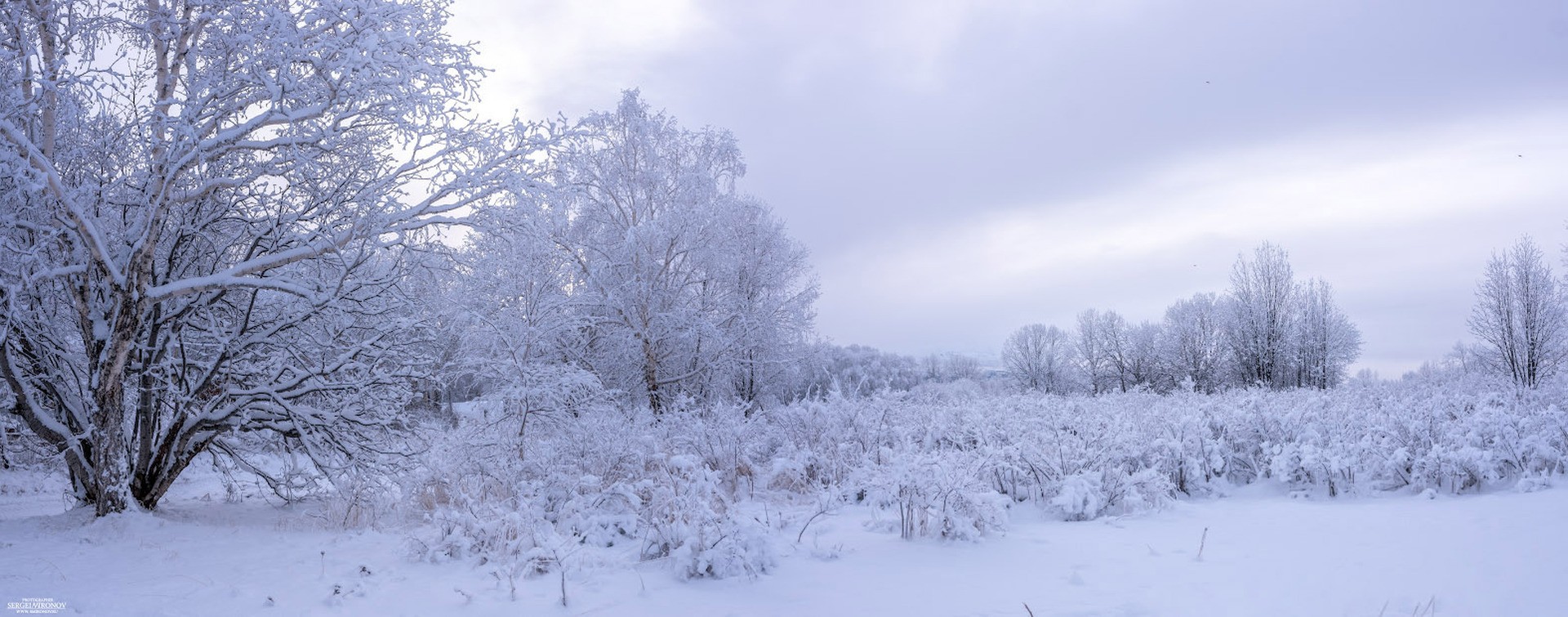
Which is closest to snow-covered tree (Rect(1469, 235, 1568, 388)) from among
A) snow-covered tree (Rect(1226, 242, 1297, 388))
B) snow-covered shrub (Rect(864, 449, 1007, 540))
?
snow-covered tree (Rect(1226, 242, 1297, 388))

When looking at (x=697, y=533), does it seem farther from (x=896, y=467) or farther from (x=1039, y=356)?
(x=1039, y=356)

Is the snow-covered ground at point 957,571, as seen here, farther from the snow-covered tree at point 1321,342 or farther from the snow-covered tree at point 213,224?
the snow-covered tree at point 1321,342

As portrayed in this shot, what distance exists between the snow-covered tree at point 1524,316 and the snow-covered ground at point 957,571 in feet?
85.6

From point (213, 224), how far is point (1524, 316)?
35.0 metres

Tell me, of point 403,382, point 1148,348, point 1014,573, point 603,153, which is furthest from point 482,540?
point 1148,348

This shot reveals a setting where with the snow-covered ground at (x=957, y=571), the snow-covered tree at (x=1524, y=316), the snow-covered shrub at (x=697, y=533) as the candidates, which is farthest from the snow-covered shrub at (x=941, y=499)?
the snow-covered tree at (x=1524, y=316)

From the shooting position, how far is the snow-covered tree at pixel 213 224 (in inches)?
248

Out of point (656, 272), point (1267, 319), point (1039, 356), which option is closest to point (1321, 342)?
point (1267, 319)

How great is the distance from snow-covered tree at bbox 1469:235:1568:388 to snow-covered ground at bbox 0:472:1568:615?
85.6 ft

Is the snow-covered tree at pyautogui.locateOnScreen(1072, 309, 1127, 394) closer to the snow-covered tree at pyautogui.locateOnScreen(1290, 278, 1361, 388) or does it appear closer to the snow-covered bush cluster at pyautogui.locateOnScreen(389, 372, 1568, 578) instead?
the snow-covered tree at pyautogui.locateOnScreen(1290, 278, 1361, 388)

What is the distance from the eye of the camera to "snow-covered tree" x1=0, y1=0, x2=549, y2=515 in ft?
20.7

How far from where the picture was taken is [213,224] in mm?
7660

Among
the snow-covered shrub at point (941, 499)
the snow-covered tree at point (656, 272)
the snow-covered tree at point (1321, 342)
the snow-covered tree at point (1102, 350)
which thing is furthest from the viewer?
the snow-covered tree at point (1102, 350)

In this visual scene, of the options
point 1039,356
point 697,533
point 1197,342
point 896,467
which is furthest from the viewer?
point 1039,356
